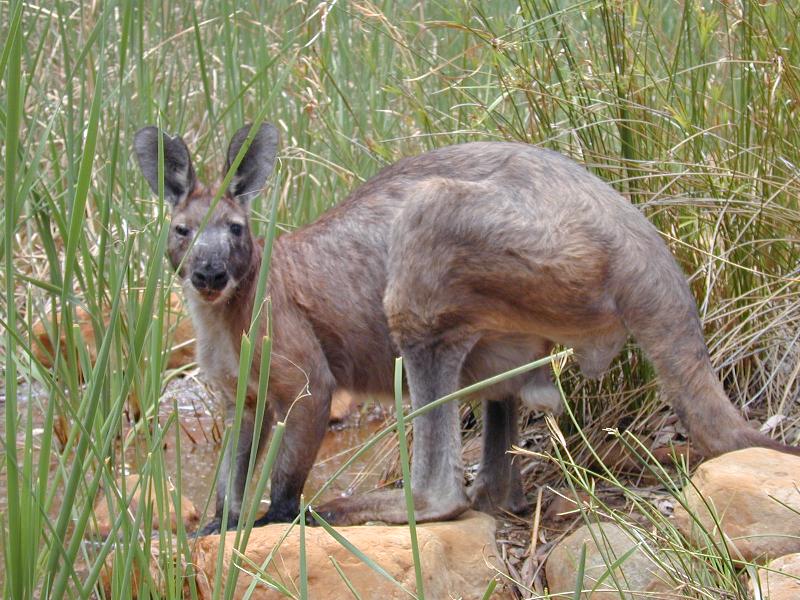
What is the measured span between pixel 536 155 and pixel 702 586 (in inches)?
74.4

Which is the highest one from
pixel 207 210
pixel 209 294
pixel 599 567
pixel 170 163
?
pixel 170 163

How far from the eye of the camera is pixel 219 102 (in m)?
6.61

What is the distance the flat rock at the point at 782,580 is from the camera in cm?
247

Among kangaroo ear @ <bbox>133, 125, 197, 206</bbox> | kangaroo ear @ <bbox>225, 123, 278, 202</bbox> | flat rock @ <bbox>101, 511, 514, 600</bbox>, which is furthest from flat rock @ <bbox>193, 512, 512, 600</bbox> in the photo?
kangaroo ear @ <bbox>133, 125, 197, 206</bbox>

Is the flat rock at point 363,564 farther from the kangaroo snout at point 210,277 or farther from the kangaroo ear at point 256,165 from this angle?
the kangaroo ear at point 256,165

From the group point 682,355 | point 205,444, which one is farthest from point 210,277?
point 205,444

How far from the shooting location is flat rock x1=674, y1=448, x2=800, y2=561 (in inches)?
110

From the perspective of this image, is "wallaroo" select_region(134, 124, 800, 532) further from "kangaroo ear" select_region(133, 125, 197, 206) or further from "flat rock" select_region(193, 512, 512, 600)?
"flat rock" select_region(193, 512, 512, 600)

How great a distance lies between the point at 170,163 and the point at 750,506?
2367 mm

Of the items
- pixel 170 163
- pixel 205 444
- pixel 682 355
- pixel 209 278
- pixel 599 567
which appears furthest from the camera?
pixel 205 444

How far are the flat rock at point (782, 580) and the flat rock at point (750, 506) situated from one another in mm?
134

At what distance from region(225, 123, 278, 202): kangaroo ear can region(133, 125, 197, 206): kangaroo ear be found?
15 centimetres

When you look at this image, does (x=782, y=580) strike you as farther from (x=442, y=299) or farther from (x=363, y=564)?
(x=442, y=299)

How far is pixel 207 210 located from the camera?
390 centimetres
